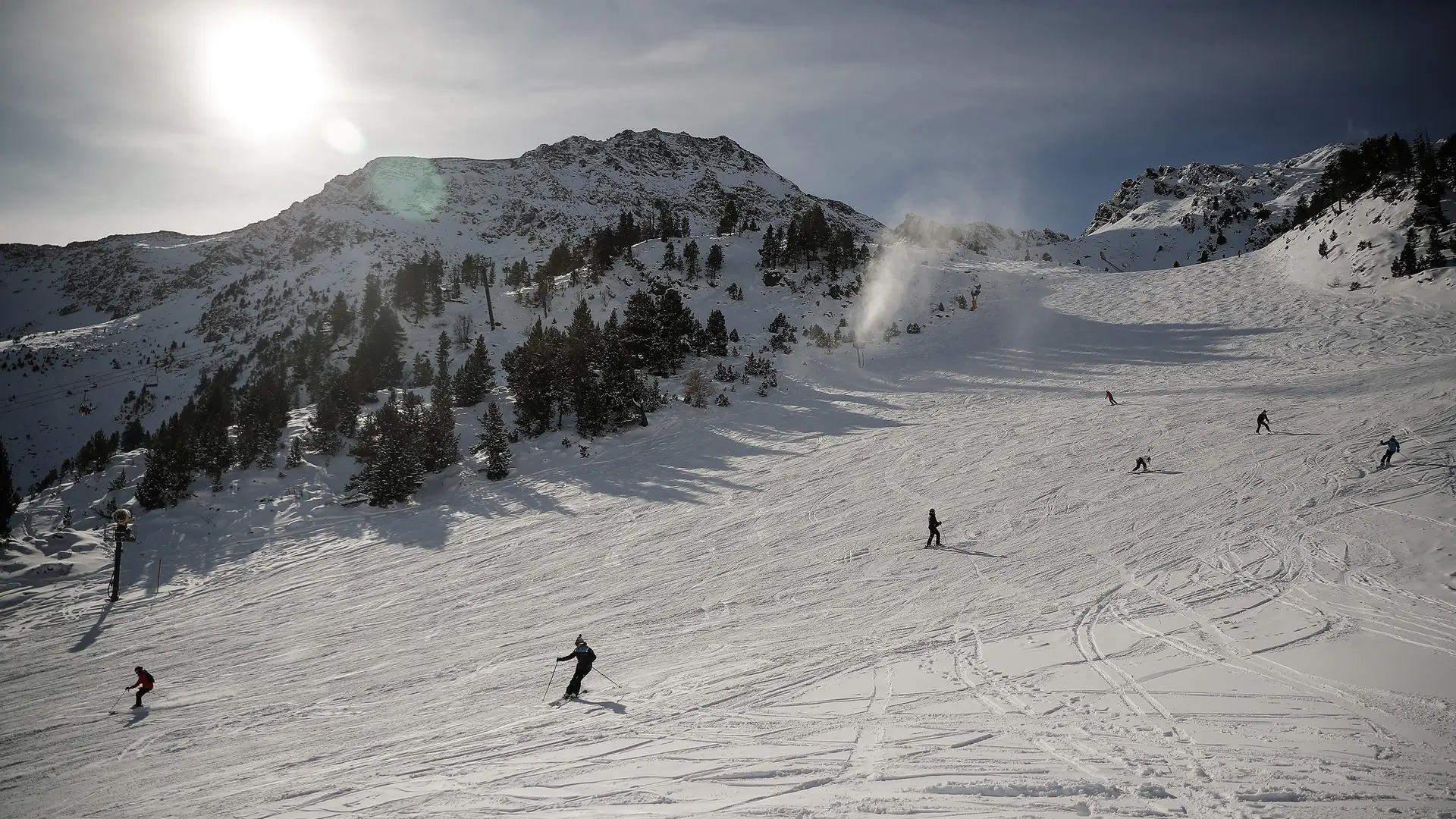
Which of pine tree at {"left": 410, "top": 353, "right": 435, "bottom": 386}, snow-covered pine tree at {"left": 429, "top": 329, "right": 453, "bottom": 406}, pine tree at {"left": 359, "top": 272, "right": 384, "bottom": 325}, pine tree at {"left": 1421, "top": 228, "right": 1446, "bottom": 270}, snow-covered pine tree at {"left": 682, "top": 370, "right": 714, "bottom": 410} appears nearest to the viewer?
snow-covered pine tree at {"left": 429, "top": 329, "right": 453, "bottom": 406}

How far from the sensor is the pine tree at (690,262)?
236 ft

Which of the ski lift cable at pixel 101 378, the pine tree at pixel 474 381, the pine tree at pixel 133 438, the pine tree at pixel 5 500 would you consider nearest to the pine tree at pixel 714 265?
the pine tree at pixel 474 381

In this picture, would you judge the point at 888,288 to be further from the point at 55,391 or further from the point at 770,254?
the point at 55,391

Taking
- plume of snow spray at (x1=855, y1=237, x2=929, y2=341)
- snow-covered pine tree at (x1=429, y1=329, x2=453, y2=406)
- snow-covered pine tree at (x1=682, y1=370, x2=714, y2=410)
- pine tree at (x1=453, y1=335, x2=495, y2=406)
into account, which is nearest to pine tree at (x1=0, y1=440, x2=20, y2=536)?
snow-covered pine tree at (x1=429, y1=329, x2=453, y2=406)

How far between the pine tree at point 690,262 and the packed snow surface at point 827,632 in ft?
147

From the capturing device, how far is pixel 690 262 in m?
72.9

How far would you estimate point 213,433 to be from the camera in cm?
3131

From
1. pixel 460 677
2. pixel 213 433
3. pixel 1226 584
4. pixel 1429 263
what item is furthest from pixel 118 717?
pixel 1429 263

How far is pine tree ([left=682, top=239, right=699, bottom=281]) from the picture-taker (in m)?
71.8

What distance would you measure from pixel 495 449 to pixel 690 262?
48.4 meters

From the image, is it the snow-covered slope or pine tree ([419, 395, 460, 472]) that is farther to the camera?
the snow-covered slope

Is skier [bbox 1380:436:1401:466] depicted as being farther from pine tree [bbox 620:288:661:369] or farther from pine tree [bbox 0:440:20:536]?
pine tree [bbox 0:440:20:536]

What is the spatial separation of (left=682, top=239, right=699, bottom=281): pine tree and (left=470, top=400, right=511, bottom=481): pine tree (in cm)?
4393

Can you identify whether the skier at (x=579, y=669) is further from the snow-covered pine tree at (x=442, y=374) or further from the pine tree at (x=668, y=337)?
the pine tree at (x=668, y=337)
